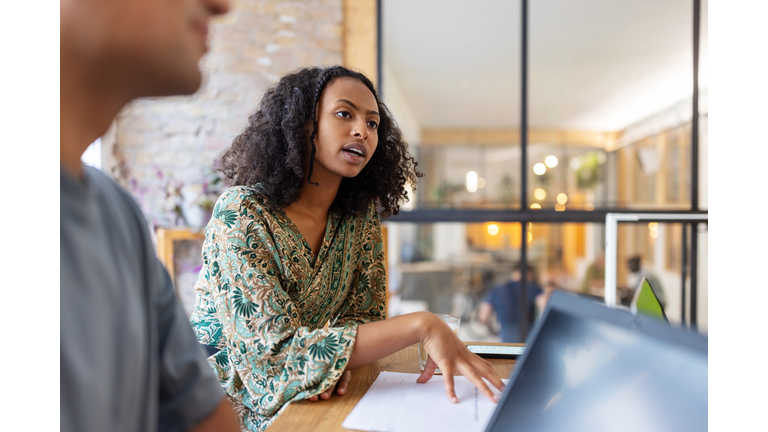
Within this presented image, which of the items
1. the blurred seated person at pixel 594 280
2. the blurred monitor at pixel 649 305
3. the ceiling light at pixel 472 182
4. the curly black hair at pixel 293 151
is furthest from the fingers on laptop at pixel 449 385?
the blurred seated person at pixel 594 280

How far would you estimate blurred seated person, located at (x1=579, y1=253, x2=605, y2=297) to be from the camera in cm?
296

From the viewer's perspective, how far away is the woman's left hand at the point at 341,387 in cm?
76

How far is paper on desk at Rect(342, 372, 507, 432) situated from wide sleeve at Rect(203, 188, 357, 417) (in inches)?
3.5

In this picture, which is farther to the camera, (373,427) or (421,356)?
(421,356)

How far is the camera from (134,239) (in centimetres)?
34

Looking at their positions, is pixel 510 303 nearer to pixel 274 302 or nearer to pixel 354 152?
pixel 354 152

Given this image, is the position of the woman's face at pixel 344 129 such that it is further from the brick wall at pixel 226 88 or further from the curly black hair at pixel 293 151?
the brick wall at pixel 226 88
